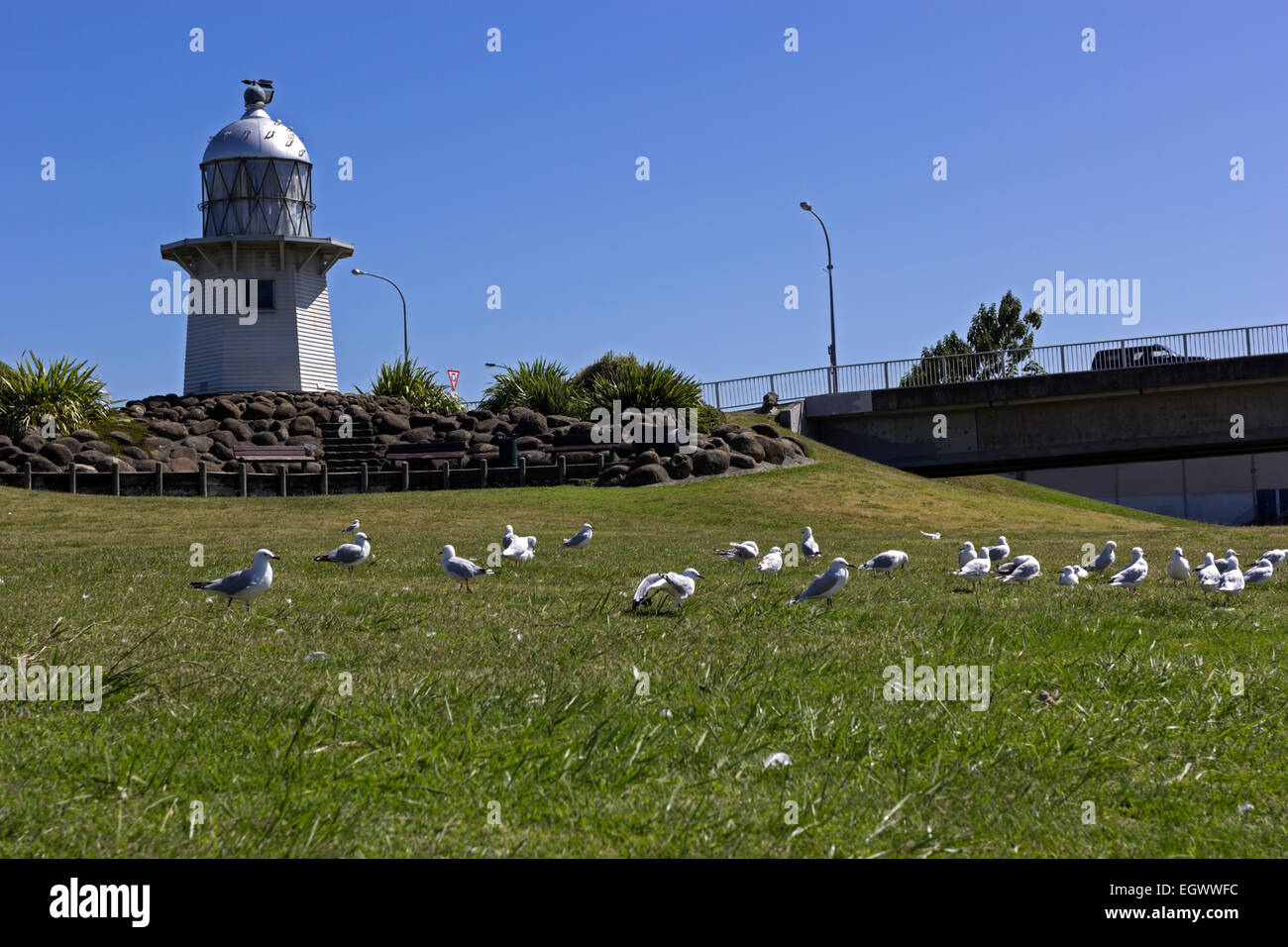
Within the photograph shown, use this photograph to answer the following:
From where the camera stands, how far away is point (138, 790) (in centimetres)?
525

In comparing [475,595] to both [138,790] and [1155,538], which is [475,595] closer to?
[138,790]

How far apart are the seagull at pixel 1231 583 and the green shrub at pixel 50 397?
1532 inches

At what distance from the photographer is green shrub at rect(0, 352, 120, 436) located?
40719 millimetres

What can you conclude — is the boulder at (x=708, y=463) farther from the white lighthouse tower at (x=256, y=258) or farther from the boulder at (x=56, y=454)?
the white lighthouse tower at (x=256, y=258)

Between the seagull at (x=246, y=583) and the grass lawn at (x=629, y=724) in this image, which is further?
the seagull at (x=246, y=583)

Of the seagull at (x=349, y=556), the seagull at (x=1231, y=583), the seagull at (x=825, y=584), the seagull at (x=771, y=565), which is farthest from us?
the seagull at (x=771, y=565)

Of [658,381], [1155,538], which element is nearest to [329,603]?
[1155,538]

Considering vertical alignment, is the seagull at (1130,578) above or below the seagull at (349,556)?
below

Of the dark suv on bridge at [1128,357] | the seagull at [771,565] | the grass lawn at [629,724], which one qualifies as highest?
the dark suv on bridge at [1128,357]

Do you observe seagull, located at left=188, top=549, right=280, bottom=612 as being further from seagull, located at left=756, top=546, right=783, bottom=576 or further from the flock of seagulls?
seagull, located at left=756, top=546, right=783, bottom=576

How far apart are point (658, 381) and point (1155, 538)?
2110 centimetres

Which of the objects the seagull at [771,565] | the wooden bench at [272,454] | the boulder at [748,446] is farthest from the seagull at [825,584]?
the wooden bench at [272,454]

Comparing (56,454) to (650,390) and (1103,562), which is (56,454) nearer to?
(650,390)

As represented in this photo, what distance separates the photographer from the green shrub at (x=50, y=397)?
40.7 m
